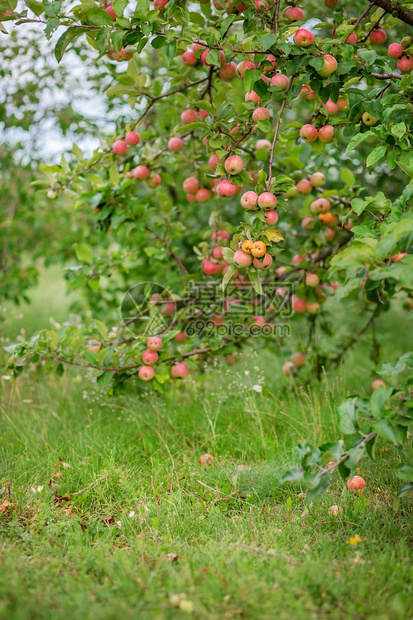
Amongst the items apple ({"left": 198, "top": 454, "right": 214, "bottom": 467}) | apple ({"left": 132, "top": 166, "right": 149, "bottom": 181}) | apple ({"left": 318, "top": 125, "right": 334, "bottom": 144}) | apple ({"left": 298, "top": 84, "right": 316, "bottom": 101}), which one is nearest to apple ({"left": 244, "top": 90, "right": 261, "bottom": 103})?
apple ({"left": 298, "top": 84, "right": 316, "bottom": 101})

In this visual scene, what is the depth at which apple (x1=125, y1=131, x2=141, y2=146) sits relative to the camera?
2.61 metres

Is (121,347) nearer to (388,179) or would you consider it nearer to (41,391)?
(41,391)

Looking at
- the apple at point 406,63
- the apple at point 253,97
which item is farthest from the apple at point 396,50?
the apple at point 253,97

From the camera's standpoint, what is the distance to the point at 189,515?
195cm

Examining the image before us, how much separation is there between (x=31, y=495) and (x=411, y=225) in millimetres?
1774

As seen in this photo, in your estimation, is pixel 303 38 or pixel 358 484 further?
pixel 358 484

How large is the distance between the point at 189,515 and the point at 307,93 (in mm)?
1767

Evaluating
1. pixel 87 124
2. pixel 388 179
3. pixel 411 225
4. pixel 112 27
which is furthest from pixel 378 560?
pixel 87 124

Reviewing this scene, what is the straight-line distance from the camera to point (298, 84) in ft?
6.46

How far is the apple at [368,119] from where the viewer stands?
199cm

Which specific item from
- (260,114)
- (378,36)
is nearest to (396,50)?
(378,36)

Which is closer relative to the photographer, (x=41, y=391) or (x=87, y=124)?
(x=41, y=391)

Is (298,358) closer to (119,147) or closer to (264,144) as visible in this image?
(264,144)

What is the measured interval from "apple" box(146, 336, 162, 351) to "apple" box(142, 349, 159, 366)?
0.08ft
